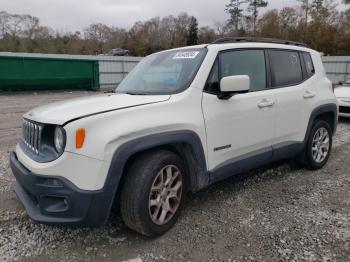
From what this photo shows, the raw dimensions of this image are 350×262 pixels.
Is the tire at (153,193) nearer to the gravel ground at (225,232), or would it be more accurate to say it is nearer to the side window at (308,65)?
the gravel ground at (225,232)

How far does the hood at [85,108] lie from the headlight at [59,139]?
0.06 metres

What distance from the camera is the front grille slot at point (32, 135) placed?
273 cm

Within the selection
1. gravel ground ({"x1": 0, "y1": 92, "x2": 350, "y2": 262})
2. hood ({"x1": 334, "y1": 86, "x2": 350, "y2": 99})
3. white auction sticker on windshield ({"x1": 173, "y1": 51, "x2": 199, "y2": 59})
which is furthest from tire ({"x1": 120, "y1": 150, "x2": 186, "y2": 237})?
hood ({"x1": 334, "y1": 86, "x2": 350, "y2": 99})

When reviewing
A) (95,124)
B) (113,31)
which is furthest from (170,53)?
(113,31)

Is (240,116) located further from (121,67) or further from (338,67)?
(338,67)

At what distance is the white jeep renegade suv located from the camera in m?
2.48

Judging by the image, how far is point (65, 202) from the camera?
2.50 meters

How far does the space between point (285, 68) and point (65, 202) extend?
3.17 m

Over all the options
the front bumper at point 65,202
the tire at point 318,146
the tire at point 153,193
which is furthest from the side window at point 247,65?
the front bumper at point 65,202

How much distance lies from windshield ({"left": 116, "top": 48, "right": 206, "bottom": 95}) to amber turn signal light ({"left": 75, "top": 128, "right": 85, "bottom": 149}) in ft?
3.25

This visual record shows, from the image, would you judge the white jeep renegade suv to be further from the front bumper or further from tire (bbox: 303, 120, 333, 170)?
tire (bbox: 303, 120, 333, 170)

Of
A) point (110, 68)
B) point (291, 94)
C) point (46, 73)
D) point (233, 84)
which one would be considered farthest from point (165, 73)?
point (110, 68)

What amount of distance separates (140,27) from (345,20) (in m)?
48.2

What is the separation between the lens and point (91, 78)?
21516 millimetres
